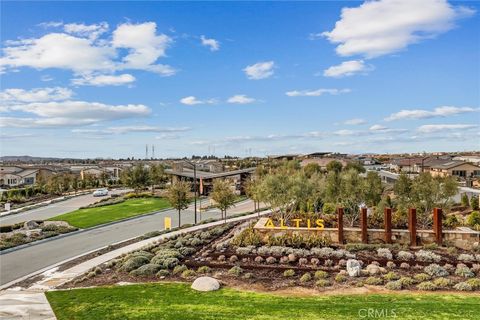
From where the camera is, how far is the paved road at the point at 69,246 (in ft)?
65.6

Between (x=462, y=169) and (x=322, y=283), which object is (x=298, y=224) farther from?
(x=462, y=169)

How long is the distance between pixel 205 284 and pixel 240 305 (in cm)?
232

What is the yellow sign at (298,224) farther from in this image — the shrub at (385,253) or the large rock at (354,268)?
the large rock at (354,268)

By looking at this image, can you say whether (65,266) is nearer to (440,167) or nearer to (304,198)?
(304,198)

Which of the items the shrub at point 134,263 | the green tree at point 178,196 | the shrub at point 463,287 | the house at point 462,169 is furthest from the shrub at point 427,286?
the house at point 462,169

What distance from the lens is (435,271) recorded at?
1594 centimetres

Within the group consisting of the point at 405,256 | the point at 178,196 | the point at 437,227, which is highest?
the point at 178,196

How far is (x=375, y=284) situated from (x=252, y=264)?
540cm

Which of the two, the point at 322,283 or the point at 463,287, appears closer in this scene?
the point at 463,287

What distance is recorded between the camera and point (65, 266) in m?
19.5

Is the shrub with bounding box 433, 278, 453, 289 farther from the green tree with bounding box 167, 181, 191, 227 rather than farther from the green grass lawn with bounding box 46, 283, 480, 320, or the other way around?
the green tree with bounding box 167, 181, 191, 227

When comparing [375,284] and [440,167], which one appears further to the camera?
[440,167]

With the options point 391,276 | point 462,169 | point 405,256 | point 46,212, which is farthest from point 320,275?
point 462,169

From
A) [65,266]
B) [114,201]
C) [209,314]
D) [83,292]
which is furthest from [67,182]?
[209,314]
